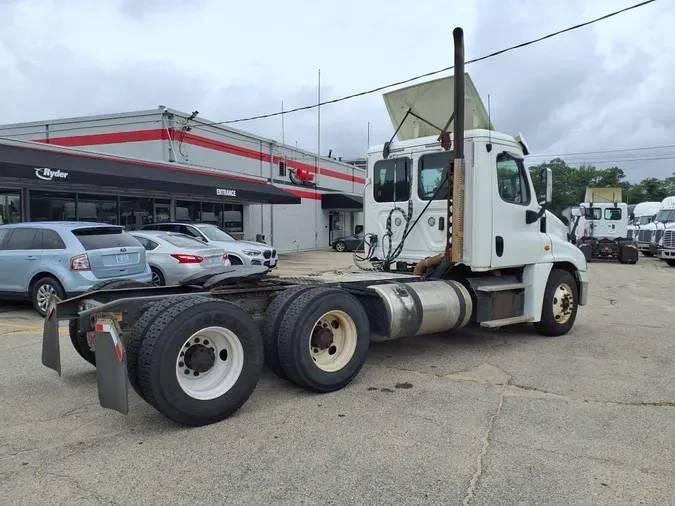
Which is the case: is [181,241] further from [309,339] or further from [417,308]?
[309,339]

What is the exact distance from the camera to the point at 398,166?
732 cm

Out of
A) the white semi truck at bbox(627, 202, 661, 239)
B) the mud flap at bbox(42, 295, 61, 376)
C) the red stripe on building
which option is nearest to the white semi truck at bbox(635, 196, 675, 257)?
the white semi truck at bbox(627, 202, 661, 239)

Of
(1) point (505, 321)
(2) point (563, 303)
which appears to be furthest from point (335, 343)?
(2) point (563, 303)

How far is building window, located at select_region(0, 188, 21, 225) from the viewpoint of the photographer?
50.8 feet

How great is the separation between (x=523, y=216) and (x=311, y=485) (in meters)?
4.83

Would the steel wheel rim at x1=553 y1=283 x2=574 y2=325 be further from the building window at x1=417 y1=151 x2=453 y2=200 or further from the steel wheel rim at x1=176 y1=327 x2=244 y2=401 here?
the steel wheel rim at x1=176 y1=327 x2=244 y2=401

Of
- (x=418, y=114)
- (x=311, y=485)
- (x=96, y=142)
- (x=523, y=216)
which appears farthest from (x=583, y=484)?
(x=96, y=142)

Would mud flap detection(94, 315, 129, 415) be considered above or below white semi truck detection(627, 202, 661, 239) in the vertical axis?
below

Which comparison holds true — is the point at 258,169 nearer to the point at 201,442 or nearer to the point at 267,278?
the point at 267,278

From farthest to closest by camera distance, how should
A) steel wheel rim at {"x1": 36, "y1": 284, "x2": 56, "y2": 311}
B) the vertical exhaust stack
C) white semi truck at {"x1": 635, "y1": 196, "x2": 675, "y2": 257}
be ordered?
white semi truck at {"x1": 635, "y1": 196, "x2": 675, "y2": 257} < steel wheel rim at {"x1": 36, "y1": 284, "x2": 56, "y2": 311} < the vertical exhaust stack

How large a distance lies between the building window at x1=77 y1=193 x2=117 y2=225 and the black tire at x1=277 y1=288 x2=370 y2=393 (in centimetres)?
1481

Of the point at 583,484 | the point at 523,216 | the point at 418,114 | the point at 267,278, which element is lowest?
the point at 583,484

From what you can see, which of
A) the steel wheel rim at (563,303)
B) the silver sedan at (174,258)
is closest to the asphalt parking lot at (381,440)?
the steel wheel rim at (563,303)

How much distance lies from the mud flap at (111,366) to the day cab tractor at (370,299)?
0.04 feet
